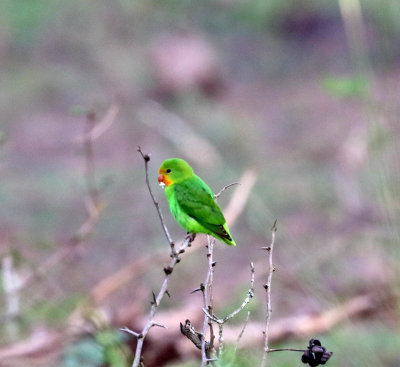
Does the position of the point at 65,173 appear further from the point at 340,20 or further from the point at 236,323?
the point at 340,20

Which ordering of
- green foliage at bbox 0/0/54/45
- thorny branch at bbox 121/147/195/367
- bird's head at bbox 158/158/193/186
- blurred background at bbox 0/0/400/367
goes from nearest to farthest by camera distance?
thorny branch at bbox 121/147/195/367 < bird's head at bbox 158/158/193/186 < blurred background at bbox 0/0/400/367 < green foliage at bbox 0/0/54/45

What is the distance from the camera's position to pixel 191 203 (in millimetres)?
1484

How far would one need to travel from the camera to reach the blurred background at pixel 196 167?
357 centimetres

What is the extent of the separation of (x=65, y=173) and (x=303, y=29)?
460 cm

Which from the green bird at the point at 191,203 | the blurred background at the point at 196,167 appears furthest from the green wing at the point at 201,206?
the blurred background at the point at 196,167

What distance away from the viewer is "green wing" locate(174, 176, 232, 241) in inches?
57.9

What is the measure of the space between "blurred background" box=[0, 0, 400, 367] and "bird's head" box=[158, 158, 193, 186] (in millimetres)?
687

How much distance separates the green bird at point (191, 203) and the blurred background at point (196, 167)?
682mm

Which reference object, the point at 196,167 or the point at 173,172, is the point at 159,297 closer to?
the point at 173,172

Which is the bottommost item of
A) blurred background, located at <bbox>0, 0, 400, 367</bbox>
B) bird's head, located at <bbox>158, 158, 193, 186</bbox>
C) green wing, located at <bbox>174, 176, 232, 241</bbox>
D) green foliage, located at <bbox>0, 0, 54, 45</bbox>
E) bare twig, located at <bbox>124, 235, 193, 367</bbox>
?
bare twig, located at <bbox>124, 235, 193, 367</bbox>

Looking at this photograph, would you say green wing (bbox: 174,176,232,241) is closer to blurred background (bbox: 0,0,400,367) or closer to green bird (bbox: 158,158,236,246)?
green bird (bbox: 158,158,236,246)

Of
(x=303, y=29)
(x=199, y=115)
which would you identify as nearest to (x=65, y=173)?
(x=199, y=115)

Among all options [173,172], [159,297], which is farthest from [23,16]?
[159,297]

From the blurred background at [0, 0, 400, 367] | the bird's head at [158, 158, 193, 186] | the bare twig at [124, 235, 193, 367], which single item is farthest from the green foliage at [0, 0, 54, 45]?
the bare twig at [124, 235, 193, 367]
